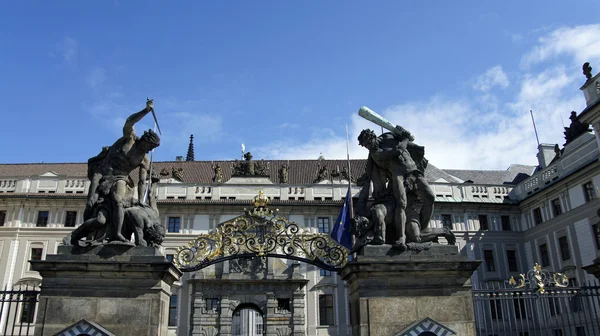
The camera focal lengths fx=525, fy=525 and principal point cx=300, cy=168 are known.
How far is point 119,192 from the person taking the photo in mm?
8352

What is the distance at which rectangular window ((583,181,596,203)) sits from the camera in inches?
1164

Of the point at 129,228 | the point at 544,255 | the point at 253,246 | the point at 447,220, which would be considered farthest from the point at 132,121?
the point at 544,255

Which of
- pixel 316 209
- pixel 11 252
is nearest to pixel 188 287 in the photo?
pixel 316 209

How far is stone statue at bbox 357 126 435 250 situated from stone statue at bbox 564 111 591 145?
94.2 feet

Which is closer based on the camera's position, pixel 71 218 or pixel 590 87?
pixel 590 87

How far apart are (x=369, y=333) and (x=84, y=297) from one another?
435 centimetres

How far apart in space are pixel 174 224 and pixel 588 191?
26.1 metres

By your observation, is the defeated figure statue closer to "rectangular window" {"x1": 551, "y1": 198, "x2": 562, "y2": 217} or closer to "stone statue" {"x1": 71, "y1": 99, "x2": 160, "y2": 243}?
"stone statue" {"x1": 71, "y1": 99, "x2": 160, "y2": 243}

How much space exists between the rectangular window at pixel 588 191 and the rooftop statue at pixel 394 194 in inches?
985

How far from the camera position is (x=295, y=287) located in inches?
1335

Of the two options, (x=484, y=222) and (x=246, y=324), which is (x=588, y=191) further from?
(x=246, y=324)

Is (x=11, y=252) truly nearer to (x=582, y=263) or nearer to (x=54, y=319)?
(x=54, y=319)

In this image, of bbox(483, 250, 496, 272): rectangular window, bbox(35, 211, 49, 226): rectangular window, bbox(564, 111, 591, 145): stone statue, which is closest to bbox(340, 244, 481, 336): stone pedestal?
bbox(564, 111, 591, 145): stone statue

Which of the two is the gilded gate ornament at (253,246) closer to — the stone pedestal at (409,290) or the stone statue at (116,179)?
the stone pedestal at (409,290)
